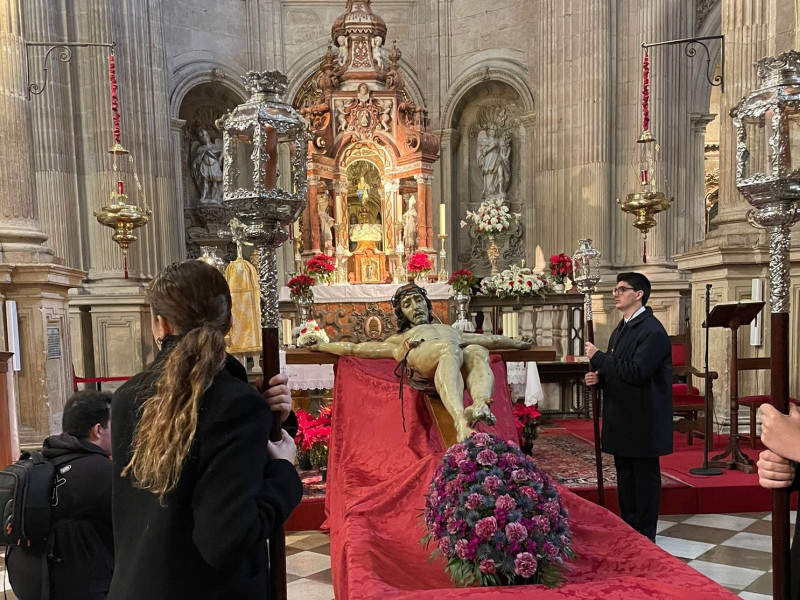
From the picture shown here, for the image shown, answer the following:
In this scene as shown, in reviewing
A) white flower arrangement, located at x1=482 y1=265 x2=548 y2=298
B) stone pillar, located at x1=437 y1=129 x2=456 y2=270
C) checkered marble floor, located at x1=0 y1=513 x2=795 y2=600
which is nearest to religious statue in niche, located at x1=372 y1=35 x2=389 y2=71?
white flower arrangement, located at x1=482 y1=265 x2=548 y2=298

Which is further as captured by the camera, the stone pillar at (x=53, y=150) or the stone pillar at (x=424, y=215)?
the stone pillar at (x=424, y=215)

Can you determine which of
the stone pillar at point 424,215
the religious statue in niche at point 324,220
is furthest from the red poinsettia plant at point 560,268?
the religious statue in niche at point 324,220

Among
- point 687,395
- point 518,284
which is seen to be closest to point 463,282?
point 518,284

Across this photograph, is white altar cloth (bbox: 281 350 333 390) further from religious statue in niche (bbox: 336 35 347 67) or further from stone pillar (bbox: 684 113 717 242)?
stone pillar (bbox: 684 113 717 242)

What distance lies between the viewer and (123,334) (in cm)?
1022

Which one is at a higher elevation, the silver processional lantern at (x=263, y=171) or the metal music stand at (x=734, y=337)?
the silver processional lantern at (x=263, y=171)

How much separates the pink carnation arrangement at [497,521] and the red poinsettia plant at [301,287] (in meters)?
5.90

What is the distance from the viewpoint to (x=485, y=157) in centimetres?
1408

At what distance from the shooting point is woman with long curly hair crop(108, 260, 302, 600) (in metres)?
1.46

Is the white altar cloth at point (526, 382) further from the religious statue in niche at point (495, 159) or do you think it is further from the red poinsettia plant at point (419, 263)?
the religious statue in niche at point (495, 159)

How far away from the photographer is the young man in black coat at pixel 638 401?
12.5ft

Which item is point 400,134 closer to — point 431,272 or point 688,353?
point 431,272

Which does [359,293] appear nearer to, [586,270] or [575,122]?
[586,270]

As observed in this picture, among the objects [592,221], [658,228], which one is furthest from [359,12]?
[658,228]
